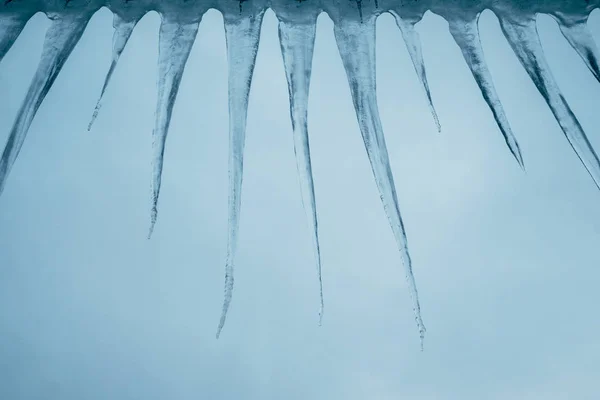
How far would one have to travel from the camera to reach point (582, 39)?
2.12m

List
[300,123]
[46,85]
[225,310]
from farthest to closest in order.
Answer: [46,85] → [300,123] → [225,310]

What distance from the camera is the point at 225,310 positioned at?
68.6 inches

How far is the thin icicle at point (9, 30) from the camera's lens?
2.03 meters

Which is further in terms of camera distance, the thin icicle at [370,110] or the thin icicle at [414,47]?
the thin icicle at [414,47]

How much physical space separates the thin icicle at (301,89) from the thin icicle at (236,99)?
0.12 m

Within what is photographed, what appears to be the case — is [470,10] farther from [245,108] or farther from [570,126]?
[245,108]

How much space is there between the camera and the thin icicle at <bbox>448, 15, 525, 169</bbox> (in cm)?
203

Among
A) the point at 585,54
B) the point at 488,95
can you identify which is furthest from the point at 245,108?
the point at 585,54

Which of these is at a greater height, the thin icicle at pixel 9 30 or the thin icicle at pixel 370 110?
the thin icicle at pixel 9 30

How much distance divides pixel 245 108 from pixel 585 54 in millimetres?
1354

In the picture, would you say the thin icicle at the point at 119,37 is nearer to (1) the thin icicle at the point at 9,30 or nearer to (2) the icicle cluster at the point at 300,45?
(2) the icicle cluster at the point at 300,45

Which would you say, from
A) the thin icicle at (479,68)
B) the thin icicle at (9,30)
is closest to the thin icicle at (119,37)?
the thin icicle at (9,30)

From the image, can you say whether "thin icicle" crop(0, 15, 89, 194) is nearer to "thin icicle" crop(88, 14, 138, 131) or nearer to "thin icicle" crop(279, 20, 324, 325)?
"thin icicle" crop(88, 14, 138, 131)

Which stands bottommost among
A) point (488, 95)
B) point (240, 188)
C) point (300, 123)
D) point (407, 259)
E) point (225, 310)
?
point (225, 310)
